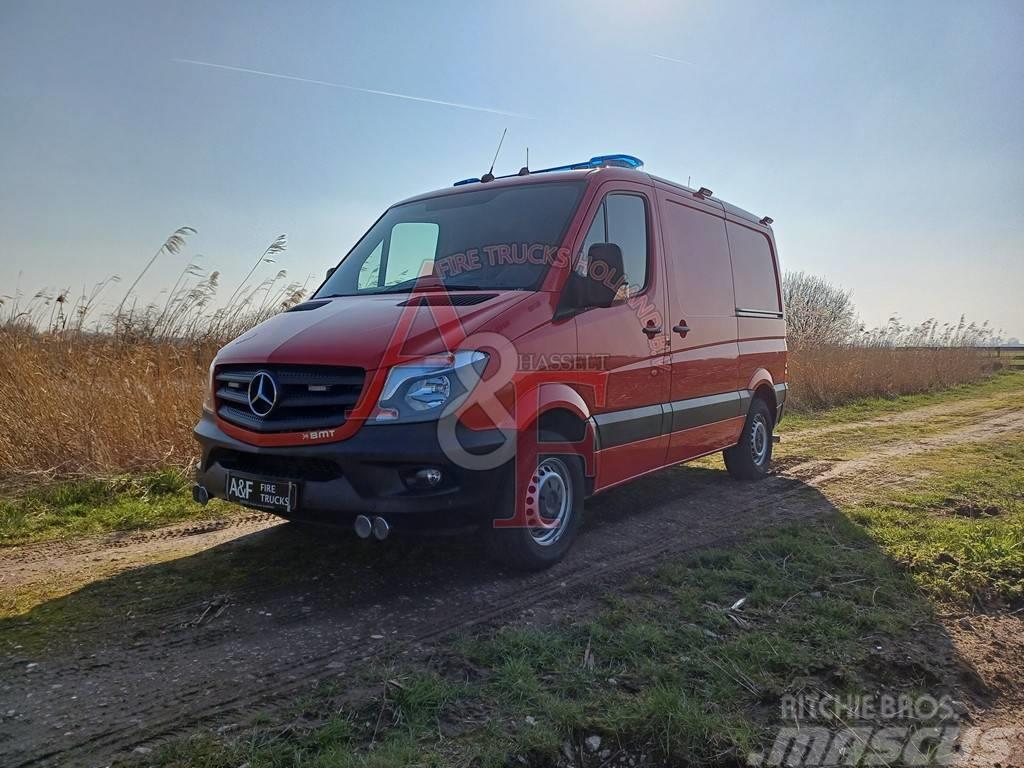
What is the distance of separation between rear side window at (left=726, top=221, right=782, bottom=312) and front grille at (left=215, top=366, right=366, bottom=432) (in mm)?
4038

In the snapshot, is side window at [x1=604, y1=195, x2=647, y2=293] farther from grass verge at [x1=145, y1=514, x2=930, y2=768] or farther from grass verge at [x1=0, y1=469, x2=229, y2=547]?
grass verge at [x1=0, y1=469, x2=229, y2=547]

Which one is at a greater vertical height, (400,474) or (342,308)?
(342,308)

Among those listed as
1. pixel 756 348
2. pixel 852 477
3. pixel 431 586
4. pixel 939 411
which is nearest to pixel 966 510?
pixel 852 477

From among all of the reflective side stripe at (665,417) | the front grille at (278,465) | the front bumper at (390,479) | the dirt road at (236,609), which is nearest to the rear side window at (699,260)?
the reflective side stripe at (665,417)

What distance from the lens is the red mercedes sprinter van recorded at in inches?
142

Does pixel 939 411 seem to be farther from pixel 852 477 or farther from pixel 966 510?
pixel 966 510

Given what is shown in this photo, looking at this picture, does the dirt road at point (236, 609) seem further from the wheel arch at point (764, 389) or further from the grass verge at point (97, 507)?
the wheel arch at point (764, 389)

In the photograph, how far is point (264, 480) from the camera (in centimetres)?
379

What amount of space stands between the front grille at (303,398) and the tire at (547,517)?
36.0 inches

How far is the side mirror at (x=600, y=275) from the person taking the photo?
434cm

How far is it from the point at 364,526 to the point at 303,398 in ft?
2.44

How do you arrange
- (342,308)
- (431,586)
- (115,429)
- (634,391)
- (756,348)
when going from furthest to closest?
(756,348), (115,429), (634,391), (342,308), (431,586)

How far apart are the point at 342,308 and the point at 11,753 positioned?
8.62 ft

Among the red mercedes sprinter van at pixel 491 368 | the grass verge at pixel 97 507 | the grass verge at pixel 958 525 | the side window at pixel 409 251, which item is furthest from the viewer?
the grass verge at pixel 97 507
